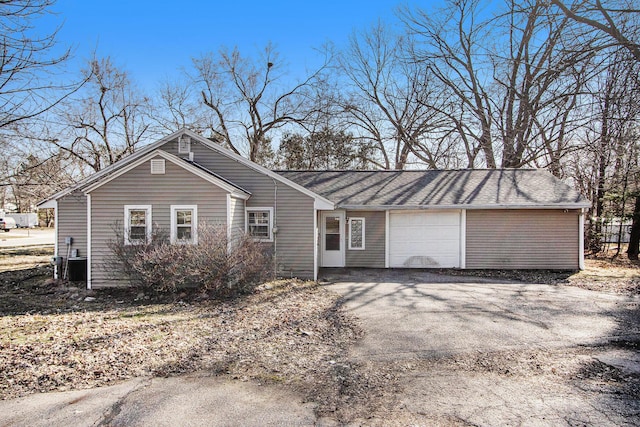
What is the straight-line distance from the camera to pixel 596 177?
2048 centimetres

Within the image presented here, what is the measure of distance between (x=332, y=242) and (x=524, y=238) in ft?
22.9

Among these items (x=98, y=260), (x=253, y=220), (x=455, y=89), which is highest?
(x=455, y=89)

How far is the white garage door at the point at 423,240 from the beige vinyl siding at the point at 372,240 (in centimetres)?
35

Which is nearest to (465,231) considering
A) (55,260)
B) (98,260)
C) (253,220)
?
(253,220)

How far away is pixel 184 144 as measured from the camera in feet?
41.8

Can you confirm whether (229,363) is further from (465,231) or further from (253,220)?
(465,231)

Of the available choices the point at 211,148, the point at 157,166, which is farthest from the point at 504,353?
the point at 211,148

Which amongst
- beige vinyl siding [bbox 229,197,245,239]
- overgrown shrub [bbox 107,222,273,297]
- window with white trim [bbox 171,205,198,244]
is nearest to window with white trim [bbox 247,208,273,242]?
beige vinyl siding [bbox 229,197,245,239]

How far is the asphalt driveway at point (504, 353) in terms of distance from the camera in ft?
12.9

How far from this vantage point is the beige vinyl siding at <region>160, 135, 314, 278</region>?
498 inches

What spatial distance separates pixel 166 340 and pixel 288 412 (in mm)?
3196

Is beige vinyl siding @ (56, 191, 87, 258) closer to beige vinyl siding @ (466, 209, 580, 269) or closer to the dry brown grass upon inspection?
the dry brown grass

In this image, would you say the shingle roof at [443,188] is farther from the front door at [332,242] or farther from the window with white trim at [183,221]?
the window with white trim at [183,221]

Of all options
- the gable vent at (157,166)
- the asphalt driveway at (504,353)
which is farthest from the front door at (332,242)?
the gable vent at (157,166)
